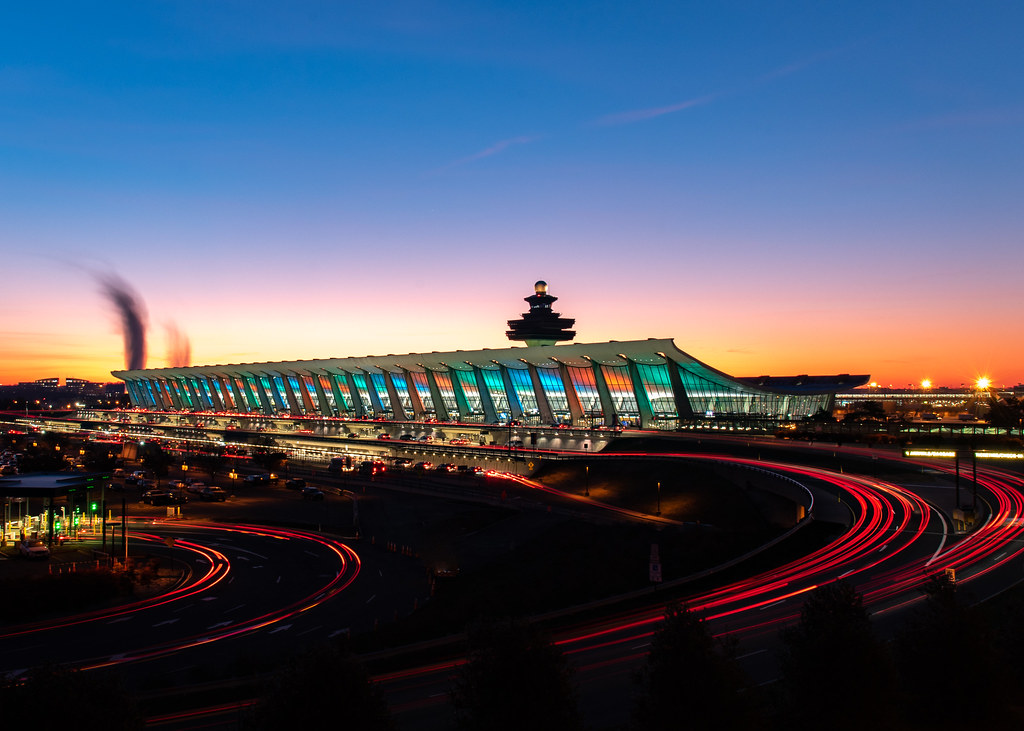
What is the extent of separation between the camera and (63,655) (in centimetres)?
2225

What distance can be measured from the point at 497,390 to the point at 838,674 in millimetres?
85779

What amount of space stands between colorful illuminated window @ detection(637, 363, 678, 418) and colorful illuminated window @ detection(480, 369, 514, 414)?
21242 millimetres

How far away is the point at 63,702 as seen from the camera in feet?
33.1

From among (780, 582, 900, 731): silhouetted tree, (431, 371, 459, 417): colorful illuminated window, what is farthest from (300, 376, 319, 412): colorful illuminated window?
(780, 582, 900, 731): silhouetted tree

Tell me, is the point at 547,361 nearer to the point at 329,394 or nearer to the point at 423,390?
the point at 423,390

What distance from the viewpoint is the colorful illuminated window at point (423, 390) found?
355 ft

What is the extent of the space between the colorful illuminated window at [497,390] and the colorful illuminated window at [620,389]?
1677 cm

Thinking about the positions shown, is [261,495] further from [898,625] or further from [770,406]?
[770,406]

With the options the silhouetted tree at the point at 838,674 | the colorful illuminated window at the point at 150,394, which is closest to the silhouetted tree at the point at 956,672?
the silhouetted tree at the point at 838,674

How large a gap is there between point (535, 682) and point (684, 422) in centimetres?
6963

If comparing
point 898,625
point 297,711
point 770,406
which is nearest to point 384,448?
point 770,406

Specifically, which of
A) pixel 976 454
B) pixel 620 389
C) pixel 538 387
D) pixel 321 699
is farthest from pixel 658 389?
pixel 321 699

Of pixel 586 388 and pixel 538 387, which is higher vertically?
pixel 538 387

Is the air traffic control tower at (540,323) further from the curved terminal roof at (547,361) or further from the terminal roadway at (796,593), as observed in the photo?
the terminal roadway at (796,593)
